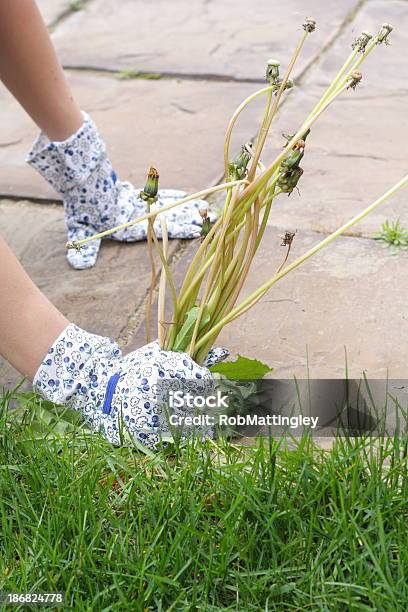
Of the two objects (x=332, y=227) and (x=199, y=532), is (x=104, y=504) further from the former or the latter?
(x=332, y=227)

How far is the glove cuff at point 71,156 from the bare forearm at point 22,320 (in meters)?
0.49

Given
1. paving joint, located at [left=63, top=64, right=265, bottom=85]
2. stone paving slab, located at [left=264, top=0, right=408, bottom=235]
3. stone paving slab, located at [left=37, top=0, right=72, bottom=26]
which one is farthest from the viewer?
stone paving slab, located at [left=37, top=0, right=72, bottom=26]

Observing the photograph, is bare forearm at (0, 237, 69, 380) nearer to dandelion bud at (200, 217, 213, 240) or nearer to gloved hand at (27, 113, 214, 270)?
dandelion bud at (200, 217, 213, 240)

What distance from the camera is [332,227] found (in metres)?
2.07

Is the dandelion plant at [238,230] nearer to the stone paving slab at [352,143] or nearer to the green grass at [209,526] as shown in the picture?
the green grass at [209,526]

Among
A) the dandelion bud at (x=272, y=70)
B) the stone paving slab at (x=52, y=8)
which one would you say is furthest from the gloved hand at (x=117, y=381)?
the stone paving slab at (x=52, y=8)

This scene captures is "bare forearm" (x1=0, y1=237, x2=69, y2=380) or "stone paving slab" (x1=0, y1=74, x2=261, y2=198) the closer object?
"bare forearm" (x1=0, y1=237, x2=69, y2=380)

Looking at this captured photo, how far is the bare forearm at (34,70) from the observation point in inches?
71.9

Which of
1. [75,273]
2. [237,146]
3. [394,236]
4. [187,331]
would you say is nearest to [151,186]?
[187,331]

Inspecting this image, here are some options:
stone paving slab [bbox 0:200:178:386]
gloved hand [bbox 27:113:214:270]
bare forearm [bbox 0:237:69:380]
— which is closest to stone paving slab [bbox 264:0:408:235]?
gloved hand [bbox 27:113:214:270]

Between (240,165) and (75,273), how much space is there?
64 cm

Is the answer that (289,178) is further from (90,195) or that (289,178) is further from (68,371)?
(90,195)

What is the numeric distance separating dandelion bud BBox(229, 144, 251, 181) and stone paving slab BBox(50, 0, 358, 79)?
1.37m

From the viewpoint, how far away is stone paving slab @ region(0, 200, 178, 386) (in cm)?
184
